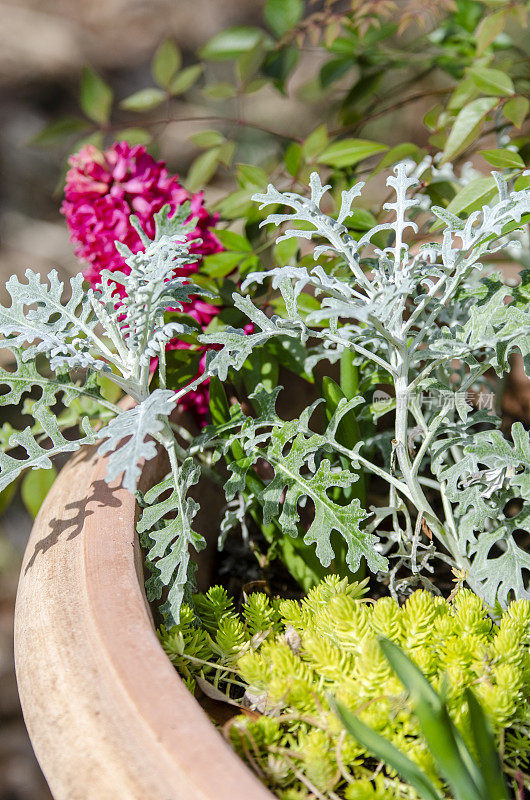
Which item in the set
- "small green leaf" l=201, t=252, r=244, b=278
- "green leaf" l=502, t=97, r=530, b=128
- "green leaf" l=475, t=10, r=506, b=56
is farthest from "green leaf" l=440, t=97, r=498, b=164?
"small green leaf" l=201, t=252, r=244, b=278

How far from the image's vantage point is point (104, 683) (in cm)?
41

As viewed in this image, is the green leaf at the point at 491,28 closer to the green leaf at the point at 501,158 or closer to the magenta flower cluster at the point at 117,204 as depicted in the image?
the green leaf at the point at 501,158

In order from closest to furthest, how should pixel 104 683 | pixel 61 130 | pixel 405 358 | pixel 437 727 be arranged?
pixel 437 727 < pixel 104 683 < pixel 405 358 < pixel 61 130

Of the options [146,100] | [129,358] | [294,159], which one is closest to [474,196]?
Answer: [294,159]

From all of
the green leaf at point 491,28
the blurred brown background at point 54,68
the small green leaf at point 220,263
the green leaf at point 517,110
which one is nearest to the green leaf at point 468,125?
the green leaf at point 517,110

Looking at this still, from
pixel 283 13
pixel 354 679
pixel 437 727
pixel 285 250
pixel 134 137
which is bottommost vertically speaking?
pixel 354 679

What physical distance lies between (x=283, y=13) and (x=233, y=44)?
88 millimetres

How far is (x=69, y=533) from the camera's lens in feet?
1.81

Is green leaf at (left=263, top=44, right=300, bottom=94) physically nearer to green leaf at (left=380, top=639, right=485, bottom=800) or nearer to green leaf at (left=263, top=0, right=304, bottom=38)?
green leaf at (left=263, top=0, right=304, bottom=38)

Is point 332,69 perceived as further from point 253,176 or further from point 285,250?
point 285,250

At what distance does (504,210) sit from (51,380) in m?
0.41

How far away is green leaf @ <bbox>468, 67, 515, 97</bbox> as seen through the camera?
72cm

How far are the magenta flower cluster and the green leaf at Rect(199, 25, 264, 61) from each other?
0.37m

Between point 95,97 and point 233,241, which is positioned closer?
point 233,241
